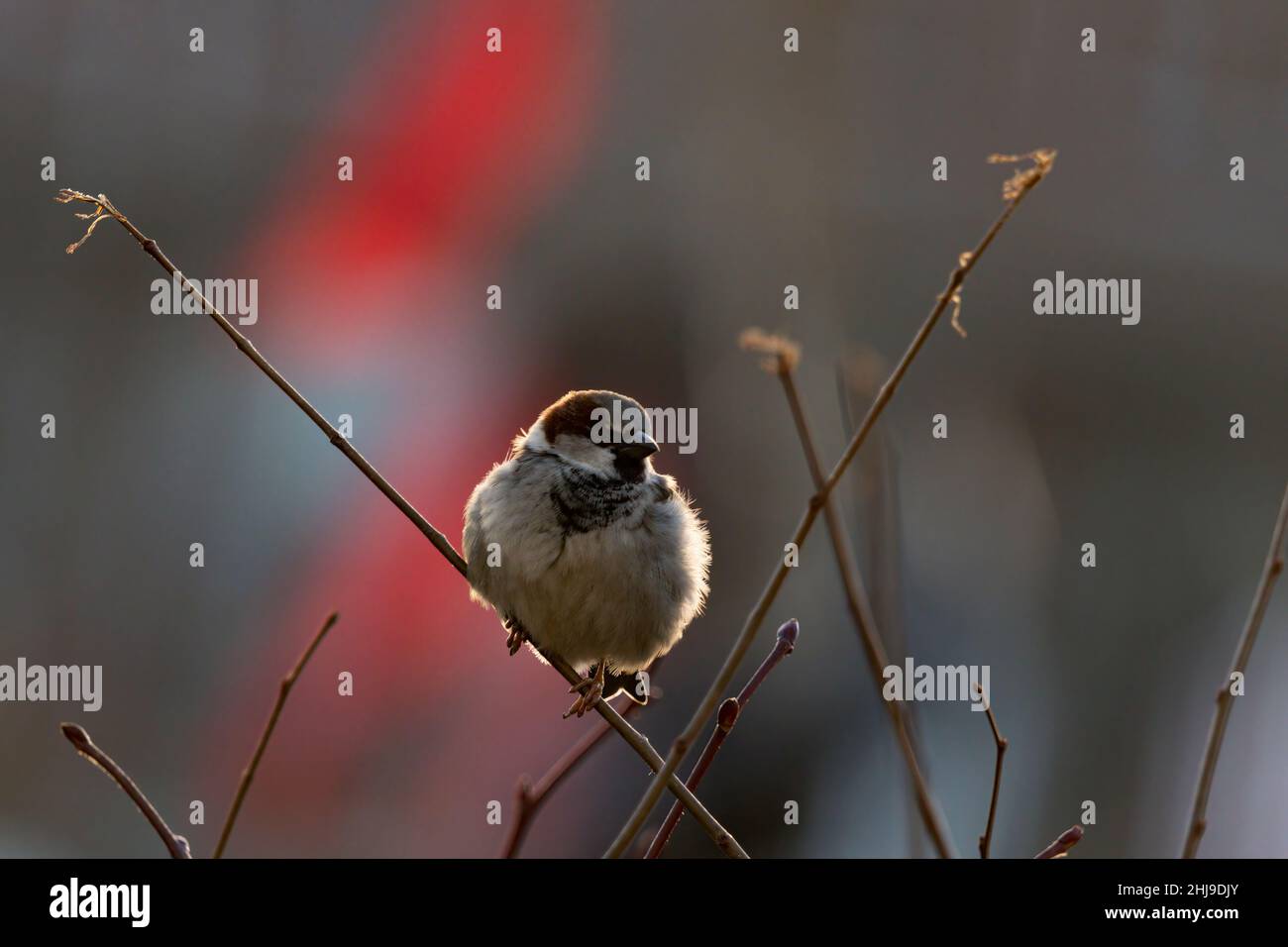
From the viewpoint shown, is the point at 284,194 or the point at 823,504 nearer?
→ the point at 823,504

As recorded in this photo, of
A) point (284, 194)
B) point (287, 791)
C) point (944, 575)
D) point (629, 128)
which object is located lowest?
point (287, 791)

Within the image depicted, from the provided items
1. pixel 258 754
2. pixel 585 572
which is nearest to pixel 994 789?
pixel 258 754

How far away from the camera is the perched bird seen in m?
2.01

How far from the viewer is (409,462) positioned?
4.81 m

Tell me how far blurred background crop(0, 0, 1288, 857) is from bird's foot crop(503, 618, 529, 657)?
2103mm

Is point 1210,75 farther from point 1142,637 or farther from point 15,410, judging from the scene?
point 15,410

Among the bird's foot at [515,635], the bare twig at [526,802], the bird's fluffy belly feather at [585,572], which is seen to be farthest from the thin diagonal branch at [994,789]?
the bird's foot at [515,635]

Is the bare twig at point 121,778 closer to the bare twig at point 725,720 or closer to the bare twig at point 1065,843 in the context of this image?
the bare twig at point 725,720

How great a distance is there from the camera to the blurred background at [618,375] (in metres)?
4.76

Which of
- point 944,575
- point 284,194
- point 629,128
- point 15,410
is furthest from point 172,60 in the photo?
point 944,575

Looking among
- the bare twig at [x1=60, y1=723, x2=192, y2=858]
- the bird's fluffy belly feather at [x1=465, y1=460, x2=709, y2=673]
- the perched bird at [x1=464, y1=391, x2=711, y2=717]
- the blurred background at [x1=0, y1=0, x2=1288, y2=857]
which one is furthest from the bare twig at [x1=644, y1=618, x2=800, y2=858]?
the blurred background at [x1=0, y1=0, x2=1288, y2=857]

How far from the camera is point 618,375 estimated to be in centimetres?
561

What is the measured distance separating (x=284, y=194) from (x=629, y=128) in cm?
181

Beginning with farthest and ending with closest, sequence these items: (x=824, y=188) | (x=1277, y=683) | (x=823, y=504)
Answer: (x=824, y=188) < (x=1277, y=683) < (x=823, y=504)
